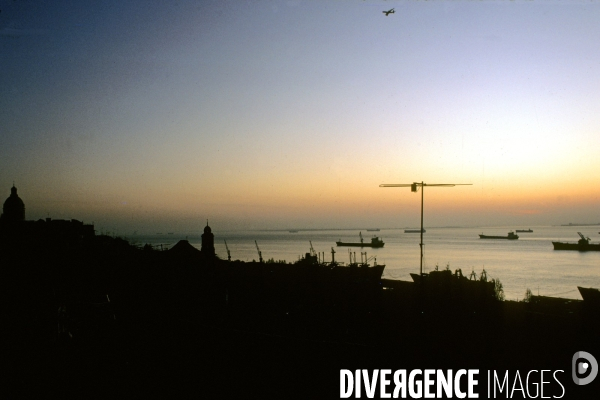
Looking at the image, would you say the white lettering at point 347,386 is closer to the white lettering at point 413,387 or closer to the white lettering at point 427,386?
the white lettering at point 413,387

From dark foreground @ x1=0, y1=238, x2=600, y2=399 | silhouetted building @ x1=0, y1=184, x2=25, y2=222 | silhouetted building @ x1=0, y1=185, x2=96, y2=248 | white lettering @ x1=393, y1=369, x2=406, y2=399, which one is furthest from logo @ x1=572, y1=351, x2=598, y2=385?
silhouetted building @ x1=0, y1=184, x2=25, y2=222

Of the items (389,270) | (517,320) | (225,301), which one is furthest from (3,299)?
(389,270)

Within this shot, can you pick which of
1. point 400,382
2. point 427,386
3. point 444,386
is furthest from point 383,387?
point 444,386

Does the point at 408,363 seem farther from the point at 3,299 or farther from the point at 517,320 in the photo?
the point at 3,299

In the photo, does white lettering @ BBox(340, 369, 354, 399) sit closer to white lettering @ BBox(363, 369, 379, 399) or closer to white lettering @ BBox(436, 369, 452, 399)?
white lettering @ BBox(363, 369, 379, 399)

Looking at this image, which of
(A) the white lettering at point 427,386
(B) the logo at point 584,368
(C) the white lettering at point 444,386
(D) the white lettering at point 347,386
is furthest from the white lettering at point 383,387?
(B) the logo at point 584,368
